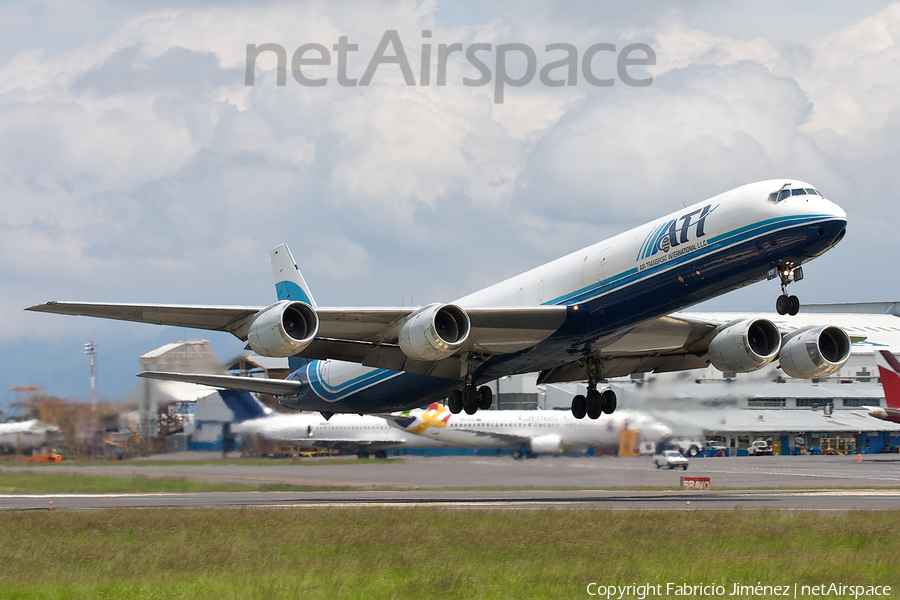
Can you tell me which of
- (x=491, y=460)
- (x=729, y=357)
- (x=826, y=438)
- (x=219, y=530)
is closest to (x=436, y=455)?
(x=491, y=460)

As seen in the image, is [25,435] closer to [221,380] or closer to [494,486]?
[221,380]

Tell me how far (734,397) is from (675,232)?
18.2 meters

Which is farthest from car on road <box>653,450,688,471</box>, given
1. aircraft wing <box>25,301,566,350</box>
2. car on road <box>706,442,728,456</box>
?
car on road <box>706,442,728,456</box>

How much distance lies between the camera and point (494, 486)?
40938mm

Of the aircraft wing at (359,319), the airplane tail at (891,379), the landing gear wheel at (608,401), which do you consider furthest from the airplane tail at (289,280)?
the airplane tail at (891,379)

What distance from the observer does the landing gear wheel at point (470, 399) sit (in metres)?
32.5

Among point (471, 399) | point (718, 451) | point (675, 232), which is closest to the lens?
point (675, 232)

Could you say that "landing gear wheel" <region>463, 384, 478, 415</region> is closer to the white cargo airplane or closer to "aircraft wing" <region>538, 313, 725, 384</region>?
the white cargo airplane

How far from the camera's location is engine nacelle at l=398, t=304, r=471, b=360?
26906 millimetres

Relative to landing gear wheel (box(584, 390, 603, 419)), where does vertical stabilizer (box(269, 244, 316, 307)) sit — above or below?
above

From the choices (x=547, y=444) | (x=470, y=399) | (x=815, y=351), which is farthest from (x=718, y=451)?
(x=470, y=399)

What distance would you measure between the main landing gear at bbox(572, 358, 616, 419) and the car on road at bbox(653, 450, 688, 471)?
11.2 m

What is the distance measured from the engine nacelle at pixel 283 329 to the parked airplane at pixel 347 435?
71.7 ft

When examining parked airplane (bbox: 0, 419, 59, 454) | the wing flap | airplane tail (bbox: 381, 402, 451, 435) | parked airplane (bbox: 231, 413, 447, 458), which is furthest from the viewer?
airplane tail (bbox: 381, 402, 451, 435)
